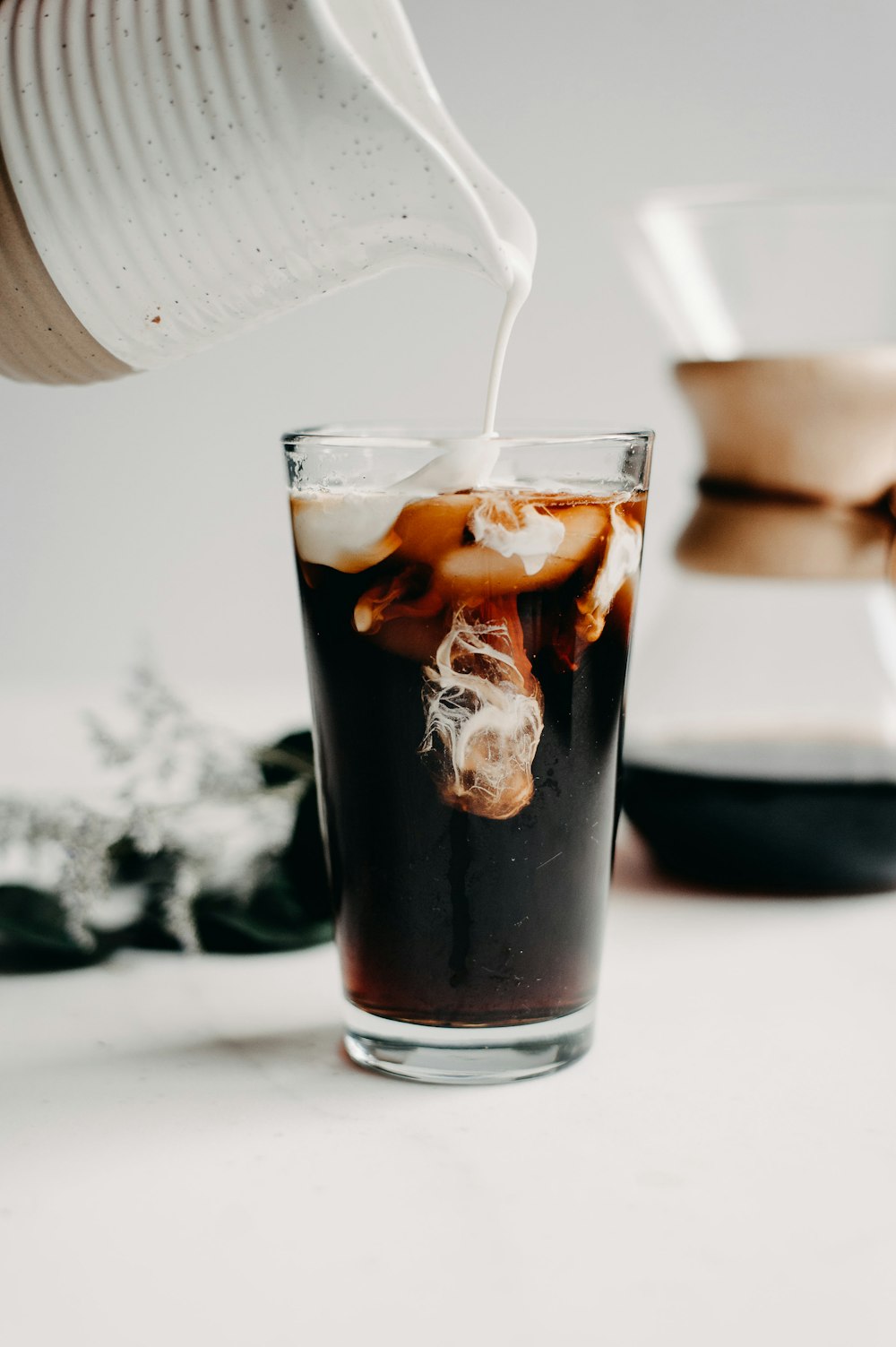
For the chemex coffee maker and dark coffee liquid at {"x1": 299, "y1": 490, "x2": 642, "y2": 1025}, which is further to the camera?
the chemex coffee maker

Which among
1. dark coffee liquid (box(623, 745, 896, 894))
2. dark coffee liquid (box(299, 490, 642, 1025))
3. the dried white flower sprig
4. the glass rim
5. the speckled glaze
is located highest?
the speckled glaze

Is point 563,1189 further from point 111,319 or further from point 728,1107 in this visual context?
point 111,319

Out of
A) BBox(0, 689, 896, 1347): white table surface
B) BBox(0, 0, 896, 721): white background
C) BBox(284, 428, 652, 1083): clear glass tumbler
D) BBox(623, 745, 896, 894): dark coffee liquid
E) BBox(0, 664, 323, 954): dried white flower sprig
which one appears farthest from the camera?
BBox(0, 0, 896, 721): white background

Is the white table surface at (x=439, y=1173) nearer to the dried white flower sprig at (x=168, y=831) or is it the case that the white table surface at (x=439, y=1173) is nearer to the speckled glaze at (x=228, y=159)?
the dried white flower sprig at (x=168, y=831)

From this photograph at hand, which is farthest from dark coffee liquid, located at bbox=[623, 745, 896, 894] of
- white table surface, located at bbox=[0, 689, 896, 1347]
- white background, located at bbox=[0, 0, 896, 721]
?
white background, located at bbox=[0, 0, 896, 721]

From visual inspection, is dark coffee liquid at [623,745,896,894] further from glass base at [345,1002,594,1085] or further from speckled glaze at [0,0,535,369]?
speckled glaze at [0,0,535,369]

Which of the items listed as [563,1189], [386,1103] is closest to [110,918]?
[386,1103]

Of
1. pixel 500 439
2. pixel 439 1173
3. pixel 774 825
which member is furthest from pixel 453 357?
pixel 439 1173
